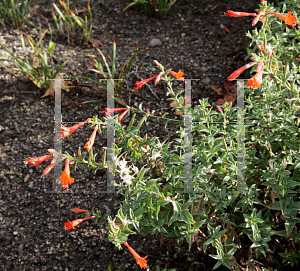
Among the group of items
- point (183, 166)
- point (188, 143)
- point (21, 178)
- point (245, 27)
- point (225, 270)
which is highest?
point (245, 27)

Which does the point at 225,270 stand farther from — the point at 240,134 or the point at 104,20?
the point at 104,20

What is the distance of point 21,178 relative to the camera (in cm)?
280

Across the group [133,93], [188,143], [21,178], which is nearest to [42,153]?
[21,178]

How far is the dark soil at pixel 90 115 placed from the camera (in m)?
2.39

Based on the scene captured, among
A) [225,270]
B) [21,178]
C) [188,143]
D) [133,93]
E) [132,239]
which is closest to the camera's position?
[188,143]

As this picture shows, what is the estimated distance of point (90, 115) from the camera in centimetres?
314

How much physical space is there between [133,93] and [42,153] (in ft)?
3.37

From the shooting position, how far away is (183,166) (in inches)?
74.6

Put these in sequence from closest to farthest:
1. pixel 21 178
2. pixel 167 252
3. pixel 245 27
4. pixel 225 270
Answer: pixel 225 270, pixel 167 252, pixel 21 178, pixel 245 27

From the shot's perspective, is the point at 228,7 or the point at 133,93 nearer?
the point at 133,93

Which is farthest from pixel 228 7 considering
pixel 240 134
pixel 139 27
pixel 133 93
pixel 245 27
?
pixel 240 134

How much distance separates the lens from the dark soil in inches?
94.0

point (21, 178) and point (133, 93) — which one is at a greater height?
point (133, 93)

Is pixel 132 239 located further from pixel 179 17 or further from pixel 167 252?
pixel 179 17
